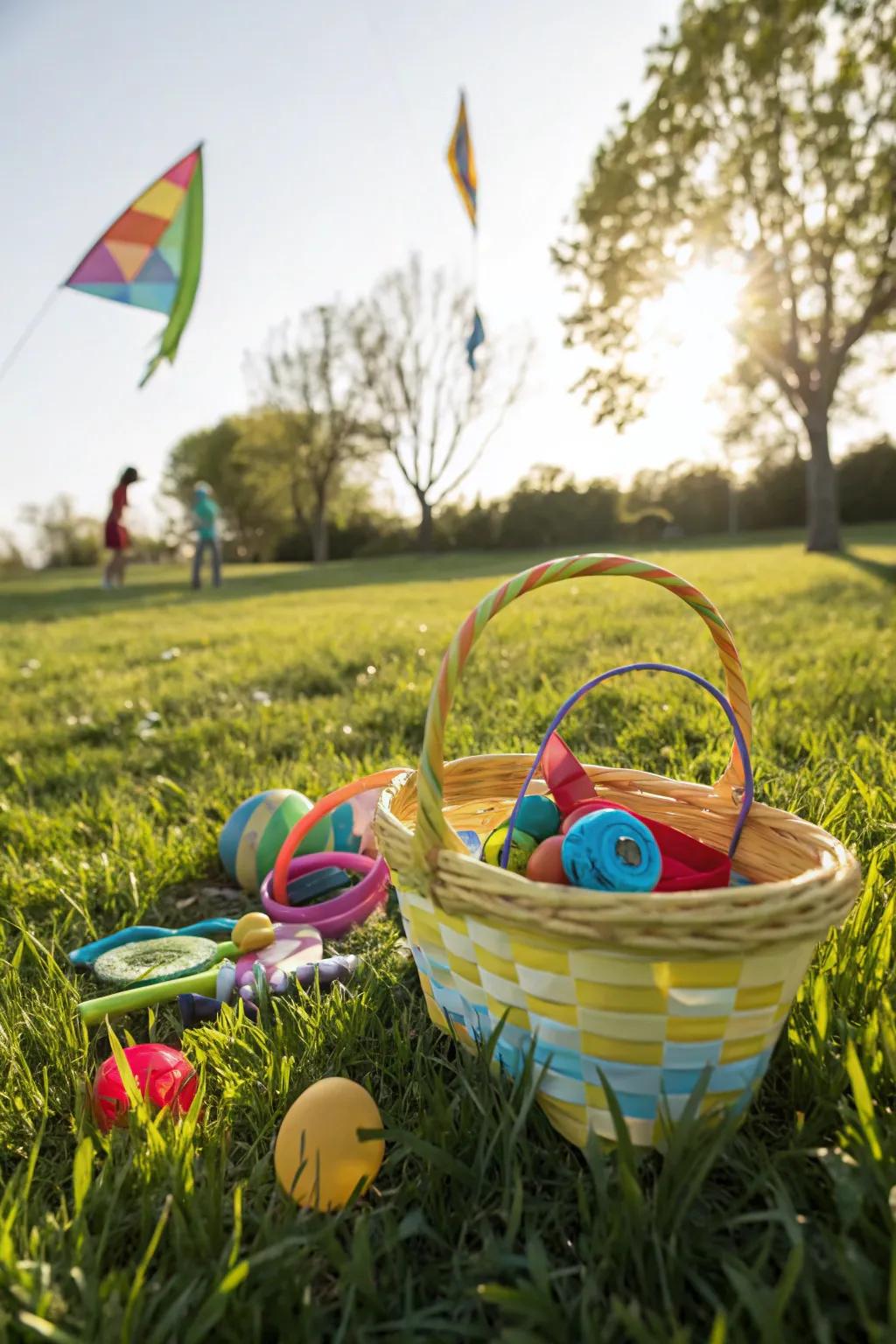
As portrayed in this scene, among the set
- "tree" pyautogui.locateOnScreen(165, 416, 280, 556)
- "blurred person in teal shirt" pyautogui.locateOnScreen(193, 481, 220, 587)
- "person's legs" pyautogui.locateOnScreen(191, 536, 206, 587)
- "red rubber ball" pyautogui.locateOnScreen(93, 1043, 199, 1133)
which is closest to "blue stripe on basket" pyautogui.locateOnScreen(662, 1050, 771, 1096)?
"red rubber ball" pyautogui.locateOnScreen(93, 1043, 199, 1133)

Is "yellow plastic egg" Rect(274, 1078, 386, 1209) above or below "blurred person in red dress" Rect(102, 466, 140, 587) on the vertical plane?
below

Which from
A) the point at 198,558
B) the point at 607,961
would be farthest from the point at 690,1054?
the point at 198,558

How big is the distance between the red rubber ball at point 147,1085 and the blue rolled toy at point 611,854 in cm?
66

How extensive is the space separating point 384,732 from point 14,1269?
93.1 inches

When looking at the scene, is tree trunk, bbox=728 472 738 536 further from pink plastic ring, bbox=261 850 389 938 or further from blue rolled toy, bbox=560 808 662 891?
blue rolled toy, bbox=560 808 662 891

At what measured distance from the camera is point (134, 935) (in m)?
1.83

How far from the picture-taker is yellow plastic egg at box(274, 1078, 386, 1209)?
1052 mm

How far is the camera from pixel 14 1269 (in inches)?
35.4

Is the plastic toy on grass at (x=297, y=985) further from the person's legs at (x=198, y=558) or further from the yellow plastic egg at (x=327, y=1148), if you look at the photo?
the person's legs at (x=198, y=558)

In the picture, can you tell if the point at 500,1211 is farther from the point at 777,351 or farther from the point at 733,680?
the point at 777,351

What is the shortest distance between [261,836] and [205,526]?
37.5 ft

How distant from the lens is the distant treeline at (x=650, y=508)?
2870cm

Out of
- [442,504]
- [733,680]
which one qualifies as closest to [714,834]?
[733,680]

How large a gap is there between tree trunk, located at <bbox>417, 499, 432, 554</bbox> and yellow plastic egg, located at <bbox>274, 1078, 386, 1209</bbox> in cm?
2687
